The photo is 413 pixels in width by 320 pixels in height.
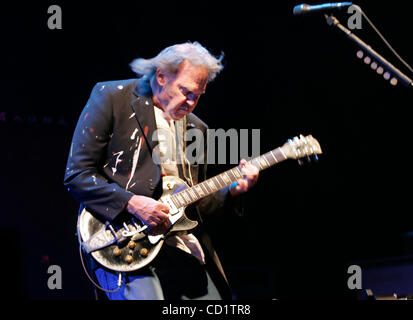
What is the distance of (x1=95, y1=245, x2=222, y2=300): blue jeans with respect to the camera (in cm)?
261

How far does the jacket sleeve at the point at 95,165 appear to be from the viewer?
2668 mm

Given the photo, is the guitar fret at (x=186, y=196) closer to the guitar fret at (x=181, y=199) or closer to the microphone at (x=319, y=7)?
the guitar fret at (x=181, y=199)

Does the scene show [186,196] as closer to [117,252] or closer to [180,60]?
Answer: [117,252]

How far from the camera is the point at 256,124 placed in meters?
5.88

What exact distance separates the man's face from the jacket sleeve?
385mm

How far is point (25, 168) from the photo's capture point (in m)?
4.97

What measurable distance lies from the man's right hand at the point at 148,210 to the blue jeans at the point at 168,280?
0.76 ft

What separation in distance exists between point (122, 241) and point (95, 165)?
0.51 metres

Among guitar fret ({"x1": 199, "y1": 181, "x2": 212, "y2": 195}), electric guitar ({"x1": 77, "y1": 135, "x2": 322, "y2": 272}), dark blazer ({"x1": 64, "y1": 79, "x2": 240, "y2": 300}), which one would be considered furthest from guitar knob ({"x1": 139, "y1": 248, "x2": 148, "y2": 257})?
guitar fret ({"x1": 199, "y1": 181, "x2": 212, "y2": 195})

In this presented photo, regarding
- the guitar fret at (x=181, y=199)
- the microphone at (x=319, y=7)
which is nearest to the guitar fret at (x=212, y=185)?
the guitar fret at (x=181, y=199)

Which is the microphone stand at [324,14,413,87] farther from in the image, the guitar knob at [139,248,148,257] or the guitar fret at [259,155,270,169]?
the guitar knob at [139,248,148,257]

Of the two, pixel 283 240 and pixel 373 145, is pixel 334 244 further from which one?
pixel 373 145

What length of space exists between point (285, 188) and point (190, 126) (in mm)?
3033
